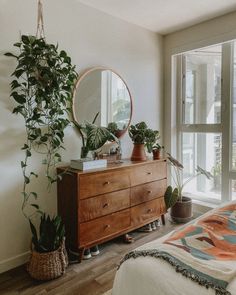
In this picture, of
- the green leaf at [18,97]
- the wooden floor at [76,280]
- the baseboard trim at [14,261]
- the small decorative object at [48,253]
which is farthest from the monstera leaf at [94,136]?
the baseboard trim at [14,261]

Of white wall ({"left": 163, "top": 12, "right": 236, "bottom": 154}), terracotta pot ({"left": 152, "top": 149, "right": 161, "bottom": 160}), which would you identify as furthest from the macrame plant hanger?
white wall ({"left": 163, "top": 12, "right": 236, "bottom": 154})

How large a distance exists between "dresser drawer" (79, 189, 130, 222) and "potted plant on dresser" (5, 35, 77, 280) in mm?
238

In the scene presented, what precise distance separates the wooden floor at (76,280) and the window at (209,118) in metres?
1.63

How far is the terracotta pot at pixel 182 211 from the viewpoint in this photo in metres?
3.14

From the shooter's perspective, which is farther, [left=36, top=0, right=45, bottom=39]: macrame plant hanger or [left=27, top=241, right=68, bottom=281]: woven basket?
[left=36, top=0, right=45, bottom=39]: macrame plant hanger

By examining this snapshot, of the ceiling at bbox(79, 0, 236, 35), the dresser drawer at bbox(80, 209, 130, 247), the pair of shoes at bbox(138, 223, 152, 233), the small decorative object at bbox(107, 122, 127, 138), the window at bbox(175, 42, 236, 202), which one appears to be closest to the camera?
the dresser drawer at bbox(80, 209, 130, 247)

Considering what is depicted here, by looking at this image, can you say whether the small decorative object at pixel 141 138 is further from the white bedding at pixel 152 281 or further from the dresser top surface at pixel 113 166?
the white bedding at pixel 152 281

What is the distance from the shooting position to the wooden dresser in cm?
223

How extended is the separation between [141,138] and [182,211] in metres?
1.08

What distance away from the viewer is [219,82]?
3.18 m

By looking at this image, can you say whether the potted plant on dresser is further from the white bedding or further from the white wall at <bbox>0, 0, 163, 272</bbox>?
the white bedding

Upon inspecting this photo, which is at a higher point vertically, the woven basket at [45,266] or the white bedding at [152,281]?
the white bedding at [152,281]

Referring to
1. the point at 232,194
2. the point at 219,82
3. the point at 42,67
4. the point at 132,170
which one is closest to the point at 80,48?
the point at 42,67

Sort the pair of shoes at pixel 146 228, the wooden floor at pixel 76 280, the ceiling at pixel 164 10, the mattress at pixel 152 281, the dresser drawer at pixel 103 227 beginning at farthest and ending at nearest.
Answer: the pair of shoes at pixel 146 228
the ceiling at pixel 164 10
the dresser drawer at pixel 103 227
the wooden floor at pixel 76 280
the mattress at pixel 152 281
